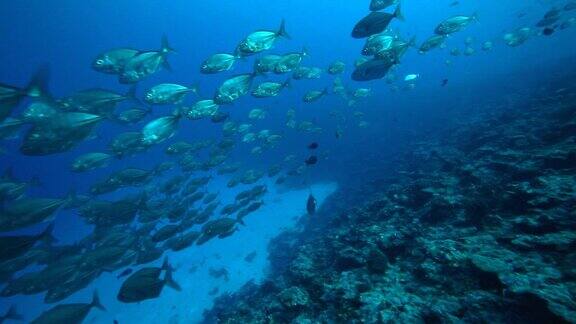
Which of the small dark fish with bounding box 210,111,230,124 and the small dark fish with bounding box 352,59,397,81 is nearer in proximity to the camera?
the small dark fish with bounding box 352,59,397,81

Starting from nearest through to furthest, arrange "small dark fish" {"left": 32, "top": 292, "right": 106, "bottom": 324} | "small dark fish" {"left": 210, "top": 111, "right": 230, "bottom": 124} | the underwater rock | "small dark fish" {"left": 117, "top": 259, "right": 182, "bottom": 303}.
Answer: the underwater rock, "small dark fish" {"left": 117, "top": 259, "right": 182, "bottom": 303}, "small dark fish" {"left": 32, "top": 292, "right": 106, "bottom": 324}, "small dark fish" {"left": 210, "top": 111, "right": 230, "bottom": 124}

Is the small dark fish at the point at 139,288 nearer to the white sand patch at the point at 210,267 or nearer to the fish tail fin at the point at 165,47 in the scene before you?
the fish tail fin at the point at 165,47

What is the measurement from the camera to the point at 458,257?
3.17 meters

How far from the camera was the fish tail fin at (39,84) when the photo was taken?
5509 mm

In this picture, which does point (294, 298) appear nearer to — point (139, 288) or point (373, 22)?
point (139, 288)

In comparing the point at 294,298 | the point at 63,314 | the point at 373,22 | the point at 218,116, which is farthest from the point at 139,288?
the point at 373,22

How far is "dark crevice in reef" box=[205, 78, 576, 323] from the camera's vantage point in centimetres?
253

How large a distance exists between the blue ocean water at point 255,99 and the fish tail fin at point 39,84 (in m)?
0.46

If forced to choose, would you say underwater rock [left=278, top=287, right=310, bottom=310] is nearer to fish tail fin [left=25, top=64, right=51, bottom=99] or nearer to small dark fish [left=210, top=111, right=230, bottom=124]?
fish tail fin [left=25, top=64, right=51, bottom=99]

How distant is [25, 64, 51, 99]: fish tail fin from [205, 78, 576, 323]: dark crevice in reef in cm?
538

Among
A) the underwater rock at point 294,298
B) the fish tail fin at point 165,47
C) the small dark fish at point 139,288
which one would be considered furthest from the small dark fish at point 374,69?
the small dark fish at point 139,288

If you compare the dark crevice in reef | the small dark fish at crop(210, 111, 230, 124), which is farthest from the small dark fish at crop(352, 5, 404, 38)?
the small dark fish at crop(210, 111, 230, 124)

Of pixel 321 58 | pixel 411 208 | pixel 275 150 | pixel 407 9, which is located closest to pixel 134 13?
pixel 321 58

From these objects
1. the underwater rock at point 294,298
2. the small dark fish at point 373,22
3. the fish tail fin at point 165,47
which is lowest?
the underwater rock at point 294,298
